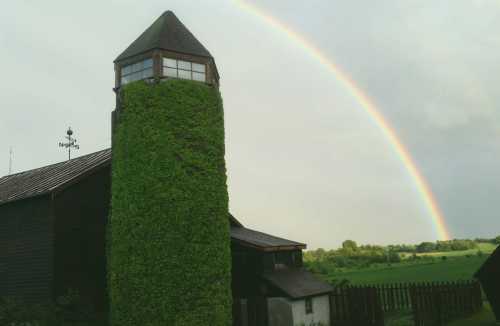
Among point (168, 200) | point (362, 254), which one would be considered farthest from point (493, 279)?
point (362, 254)

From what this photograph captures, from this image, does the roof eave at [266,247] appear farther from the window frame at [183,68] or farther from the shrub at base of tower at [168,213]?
the window frame at [183,68]

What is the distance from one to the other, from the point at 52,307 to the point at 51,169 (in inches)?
389

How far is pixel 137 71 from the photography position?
20078 millimetres

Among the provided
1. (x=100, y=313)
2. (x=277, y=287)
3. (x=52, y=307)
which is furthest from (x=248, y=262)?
(x=52, y=307)

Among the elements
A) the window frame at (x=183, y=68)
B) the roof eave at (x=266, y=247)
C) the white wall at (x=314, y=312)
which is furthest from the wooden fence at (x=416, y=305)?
the window frame at (x=183, y=68)

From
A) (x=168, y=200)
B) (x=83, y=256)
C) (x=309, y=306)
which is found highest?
(x=168, y=200)

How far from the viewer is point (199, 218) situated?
1800cm

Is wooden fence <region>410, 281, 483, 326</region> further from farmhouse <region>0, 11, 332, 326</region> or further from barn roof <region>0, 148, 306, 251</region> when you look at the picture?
barn roof <region>0, 148, 306, 251</region>

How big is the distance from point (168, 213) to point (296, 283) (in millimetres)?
7850

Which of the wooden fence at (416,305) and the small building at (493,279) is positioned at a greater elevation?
the small building at (493,279)

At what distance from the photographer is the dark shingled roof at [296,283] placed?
20.9m

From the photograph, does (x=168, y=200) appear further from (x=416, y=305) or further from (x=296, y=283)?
(x=416, y=305)

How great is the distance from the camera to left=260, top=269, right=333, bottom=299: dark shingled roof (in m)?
20.9

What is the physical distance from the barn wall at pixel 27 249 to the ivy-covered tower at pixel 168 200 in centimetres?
317
